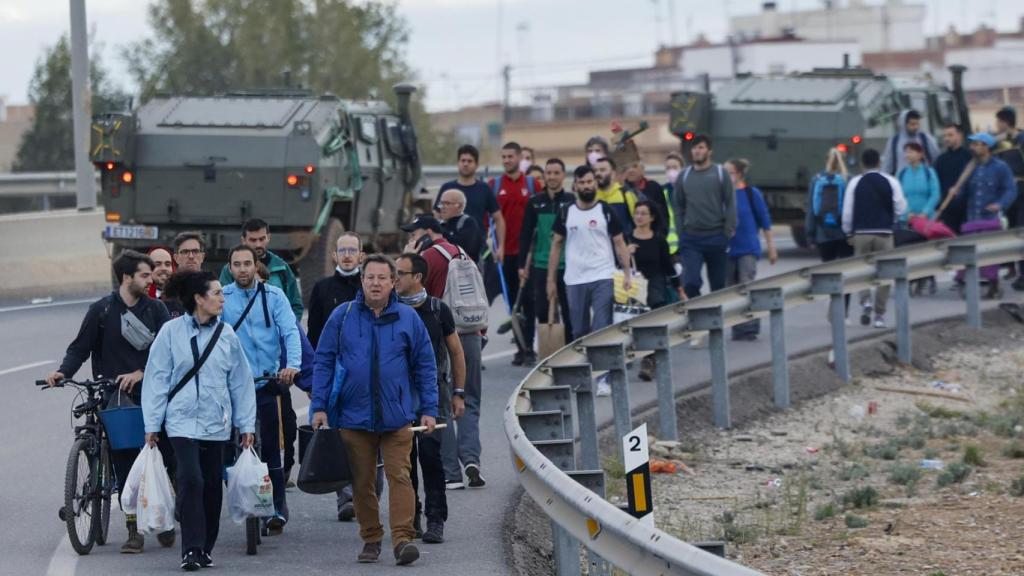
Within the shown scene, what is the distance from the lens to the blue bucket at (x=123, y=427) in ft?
34.6

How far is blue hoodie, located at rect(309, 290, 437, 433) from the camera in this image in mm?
10086

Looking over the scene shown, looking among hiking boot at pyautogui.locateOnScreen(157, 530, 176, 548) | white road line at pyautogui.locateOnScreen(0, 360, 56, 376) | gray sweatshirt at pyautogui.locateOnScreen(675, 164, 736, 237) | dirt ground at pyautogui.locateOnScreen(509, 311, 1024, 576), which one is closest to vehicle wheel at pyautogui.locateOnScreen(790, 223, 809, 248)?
dirt ground at pyautogui.locateOnScreen(509, 311, 1024, 576)

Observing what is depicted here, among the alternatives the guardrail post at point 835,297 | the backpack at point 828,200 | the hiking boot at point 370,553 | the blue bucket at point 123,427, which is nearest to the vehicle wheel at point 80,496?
the blue bucket at point 123,427

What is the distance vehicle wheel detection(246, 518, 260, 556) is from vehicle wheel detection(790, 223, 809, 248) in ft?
69.0

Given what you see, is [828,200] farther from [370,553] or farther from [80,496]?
[80,496]

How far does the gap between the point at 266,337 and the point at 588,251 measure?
4.99 m

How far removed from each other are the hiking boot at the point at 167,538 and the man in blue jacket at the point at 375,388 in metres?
1.08

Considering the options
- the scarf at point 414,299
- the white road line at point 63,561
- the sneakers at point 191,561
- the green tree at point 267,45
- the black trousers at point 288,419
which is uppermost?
the green tree at point 267,45

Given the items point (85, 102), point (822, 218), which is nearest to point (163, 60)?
point (85, 102)

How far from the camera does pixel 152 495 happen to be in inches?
395

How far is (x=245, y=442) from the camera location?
33.4 feet

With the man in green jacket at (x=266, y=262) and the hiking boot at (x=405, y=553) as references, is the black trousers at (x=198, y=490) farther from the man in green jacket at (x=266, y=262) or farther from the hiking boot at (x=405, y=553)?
the man in green jacket at (x=266, y=262)

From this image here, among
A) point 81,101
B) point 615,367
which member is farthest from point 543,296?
point 81,101

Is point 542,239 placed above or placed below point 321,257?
above
